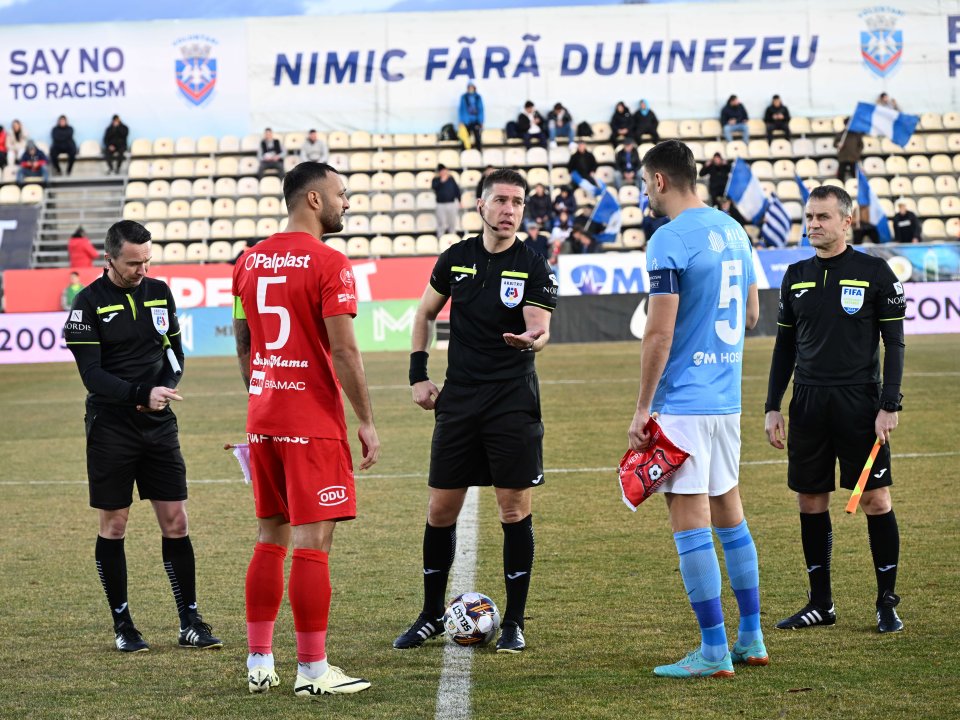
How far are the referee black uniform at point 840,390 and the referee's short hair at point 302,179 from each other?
2.50 meters

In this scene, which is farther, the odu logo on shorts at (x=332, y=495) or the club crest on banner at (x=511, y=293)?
the club crest on banner at (x=511, y=293)

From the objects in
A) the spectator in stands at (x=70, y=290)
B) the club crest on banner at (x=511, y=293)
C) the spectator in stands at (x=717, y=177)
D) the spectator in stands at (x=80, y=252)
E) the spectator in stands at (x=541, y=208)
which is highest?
the spectator in stands at (x=717, y=177)

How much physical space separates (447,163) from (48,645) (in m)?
28.9

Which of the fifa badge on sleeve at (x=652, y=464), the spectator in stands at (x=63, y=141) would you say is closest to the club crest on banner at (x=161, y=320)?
the fifa badge on sleeve at (x=652, y=464)

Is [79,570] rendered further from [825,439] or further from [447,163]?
[447,163]

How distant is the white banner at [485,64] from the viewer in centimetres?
3553

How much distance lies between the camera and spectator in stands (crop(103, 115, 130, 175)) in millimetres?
34312

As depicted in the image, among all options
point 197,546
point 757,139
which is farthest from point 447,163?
point 197,546

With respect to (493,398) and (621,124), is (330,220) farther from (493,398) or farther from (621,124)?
(621,124)

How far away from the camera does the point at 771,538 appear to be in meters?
8.01

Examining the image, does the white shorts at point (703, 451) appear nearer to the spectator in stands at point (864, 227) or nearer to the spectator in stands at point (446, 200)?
the spectator in stands at point (864, 227)

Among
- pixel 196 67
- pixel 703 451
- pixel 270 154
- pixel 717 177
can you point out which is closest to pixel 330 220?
pixel 703 451

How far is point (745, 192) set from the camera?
2745cm

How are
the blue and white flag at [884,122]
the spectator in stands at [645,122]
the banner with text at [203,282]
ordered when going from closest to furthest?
the banner with text at [203,282]
the blue and white flag at [884,122]
the spectator in stands at [645,122]
